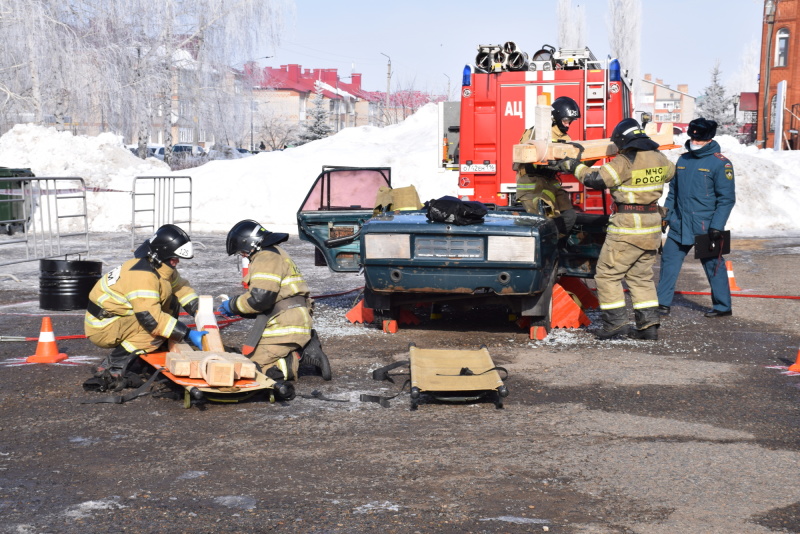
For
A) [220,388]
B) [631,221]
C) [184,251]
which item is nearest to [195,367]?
[220,388]

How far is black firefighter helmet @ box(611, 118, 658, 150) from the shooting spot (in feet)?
26.5

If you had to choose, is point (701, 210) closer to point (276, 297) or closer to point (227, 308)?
point (276, 297)

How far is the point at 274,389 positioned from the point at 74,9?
28.3 metres

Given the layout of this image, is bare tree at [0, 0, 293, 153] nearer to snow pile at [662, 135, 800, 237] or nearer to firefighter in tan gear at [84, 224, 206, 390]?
snow pile at [662, 135, 800, 237]

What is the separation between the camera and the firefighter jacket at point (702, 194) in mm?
9312

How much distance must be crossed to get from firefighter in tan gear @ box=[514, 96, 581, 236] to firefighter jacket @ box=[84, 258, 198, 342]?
3811 millimetres

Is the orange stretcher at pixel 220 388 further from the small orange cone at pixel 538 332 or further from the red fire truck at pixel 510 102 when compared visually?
the red fire truck at pixel 510 102

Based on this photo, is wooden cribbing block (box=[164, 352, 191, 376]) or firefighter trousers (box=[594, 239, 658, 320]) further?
firefighter trousers (box=[594, 239, 658, 320])

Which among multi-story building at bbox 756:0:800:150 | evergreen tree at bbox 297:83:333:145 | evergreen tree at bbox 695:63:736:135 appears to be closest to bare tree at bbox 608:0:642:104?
multi-story building at bbox 756:0:800:150

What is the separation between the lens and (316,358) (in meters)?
6.62

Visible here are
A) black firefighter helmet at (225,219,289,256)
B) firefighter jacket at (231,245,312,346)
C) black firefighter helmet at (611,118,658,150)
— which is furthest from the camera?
black firefighter helmet at (611,118,658,150)

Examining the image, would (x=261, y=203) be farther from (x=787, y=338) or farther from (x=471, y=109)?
(x=787, y=338)

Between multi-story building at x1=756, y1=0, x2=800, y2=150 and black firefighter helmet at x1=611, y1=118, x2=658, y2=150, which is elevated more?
multi-story building at x1=756, y1=0, x2=800, y2=150

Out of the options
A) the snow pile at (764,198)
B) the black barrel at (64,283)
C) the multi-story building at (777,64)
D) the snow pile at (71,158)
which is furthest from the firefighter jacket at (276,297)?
the multi-story building at (777,64)
